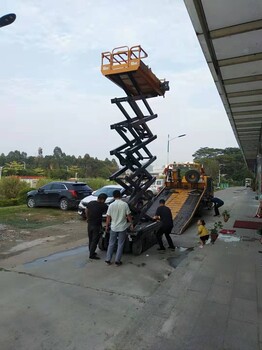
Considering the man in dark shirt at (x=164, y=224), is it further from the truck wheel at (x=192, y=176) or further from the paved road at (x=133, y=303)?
the truck wheel at (x=192, y=176)

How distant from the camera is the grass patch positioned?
1140 cm

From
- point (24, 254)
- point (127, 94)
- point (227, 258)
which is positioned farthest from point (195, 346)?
point (127, 94)

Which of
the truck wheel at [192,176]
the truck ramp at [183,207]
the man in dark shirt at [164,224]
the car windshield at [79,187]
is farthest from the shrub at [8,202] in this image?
the man in dark shirt at [164,224]

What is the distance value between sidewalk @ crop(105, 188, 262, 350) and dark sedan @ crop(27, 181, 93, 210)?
9.18 m

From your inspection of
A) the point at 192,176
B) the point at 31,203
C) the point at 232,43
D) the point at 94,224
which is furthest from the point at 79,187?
the point at 232,43

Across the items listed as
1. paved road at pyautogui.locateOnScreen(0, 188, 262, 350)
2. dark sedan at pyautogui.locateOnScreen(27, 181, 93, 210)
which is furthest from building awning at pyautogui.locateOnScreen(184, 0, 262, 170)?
dark sedan at pyautogui.locateOnScreen(27, 181, 93, 210)

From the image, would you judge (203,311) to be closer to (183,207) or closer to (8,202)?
(183,207)

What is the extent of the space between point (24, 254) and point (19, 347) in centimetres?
428

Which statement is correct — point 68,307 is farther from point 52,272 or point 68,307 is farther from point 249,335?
point 249,335

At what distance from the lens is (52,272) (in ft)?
19.1

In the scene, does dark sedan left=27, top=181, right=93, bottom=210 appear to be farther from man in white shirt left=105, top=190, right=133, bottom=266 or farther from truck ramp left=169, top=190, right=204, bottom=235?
man in white shirt left=105, top=190, right=133, bottom=266

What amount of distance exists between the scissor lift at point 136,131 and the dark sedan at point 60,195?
692 cm

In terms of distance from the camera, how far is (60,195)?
49.4 feet

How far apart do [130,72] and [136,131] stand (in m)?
1.73
